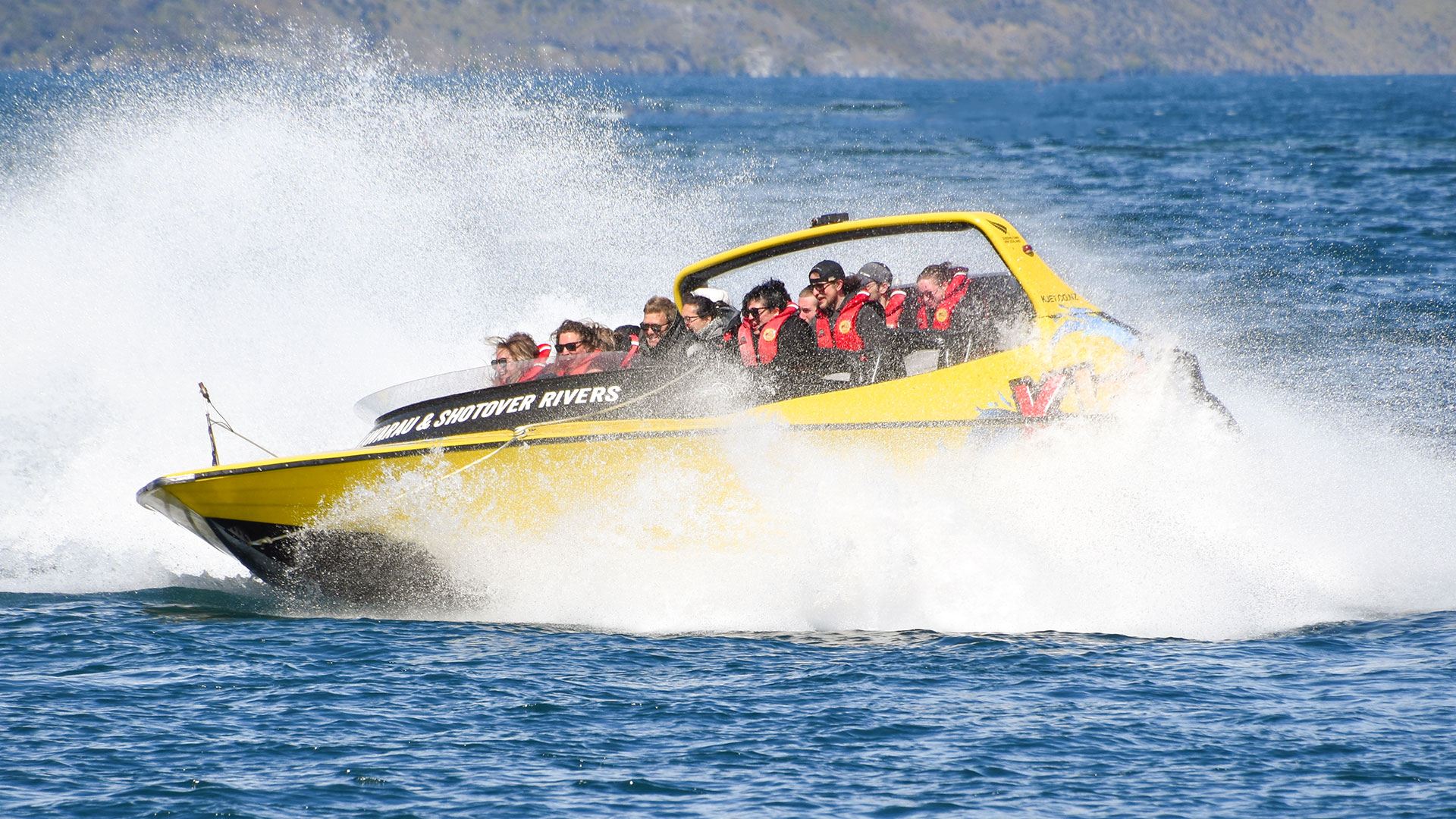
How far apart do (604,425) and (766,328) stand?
1067 mm

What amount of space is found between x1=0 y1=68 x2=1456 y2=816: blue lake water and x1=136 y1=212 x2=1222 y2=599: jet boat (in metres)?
0.21

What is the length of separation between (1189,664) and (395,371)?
7663 mm

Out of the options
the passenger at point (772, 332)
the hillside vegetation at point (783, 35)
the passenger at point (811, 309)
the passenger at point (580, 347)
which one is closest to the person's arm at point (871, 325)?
the passenger at point (811, 309)

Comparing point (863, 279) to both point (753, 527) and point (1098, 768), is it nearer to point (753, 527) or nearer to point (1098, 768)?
point (753, 527)

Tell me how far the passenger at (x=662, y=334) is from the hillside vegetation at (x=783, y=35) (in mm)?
87148

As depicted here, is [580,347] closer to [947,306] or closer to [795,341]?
[795,341]

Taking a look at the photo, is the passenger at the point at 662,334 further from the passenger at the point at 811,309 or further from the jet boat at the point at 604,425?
the passenger at the point at 811,309

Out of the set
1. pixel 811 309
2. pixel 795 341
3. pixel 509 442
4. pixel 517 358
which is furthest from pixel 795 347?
pixel 517 358

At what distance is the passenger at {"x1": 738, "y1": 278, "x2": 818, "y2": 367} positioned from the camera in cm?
783

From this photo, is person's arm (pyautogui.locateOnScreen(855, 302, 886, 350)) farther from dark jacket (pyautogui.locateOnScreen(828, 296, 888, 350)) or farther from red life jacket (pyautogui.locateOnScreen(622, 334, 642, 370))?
red life jacket (pyautogui.locateOnScreen(622, 334, 642, 370))

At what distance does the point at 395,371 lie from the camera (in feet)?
40.8

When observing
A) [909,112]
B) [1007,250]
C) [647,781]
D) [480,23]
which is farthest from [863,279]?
[480,23]

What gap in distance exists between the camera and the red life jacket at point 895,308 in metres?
8.71

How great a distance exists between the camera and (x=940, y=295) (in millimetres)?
8656
